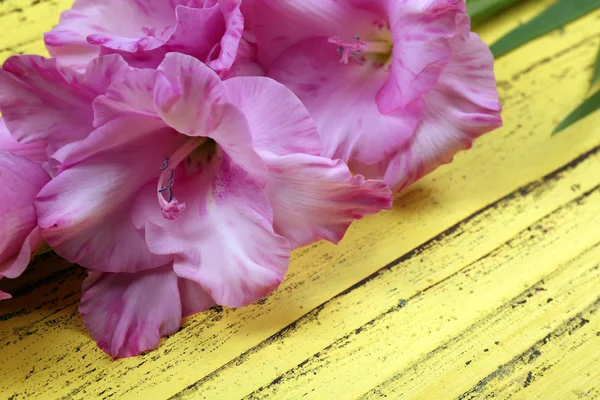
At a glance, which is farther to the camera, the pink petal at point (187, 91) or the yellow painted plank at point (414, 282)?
the yellow painted plank at point (414, 282)

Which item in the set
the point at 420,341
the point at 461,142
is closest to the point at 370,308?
the point at 420,341

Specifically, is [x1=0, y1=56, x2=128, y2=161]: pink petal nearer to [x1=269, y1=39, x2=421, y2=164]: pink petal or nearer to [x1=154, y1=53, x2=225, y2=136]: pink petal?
[x1=154, y1=53, x2=225, y2=136]: pink petal

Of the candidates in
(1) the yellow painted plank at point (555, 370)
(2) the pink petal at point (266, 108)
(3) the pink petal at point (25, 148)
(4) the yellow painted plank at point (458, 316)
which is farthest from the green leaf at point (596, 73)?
(3) the pink petal at point (25, 148)

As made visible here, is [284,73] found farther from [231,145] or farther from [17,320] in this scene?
[17,320]

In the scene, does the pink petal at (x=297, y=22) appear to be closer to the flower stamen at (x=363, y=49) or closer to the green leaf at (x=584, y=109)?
the flower stamen at (x=363, y=49)

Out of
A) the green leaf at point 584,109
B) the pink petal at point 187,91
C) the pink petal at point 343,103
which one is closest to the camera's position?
the pink petal at point 187,91

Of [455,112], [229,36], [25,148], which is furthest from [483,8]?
[25,148]

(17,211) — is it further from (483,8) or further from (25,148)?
(483,8)

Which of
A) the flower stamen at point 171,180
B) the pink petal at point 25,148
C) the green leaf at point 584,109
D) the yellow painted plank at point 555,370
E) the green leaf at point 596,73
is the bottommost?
the yellow painted plank at point 555,370
